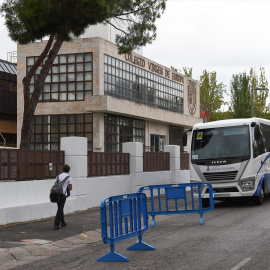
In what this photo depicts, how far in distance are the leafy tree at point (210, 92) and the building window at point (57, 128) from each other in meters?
28.7

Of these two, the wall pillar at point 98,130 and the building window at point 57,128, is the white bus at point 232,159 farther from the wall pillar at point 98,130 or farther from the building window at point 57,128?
the building window at point 57,128

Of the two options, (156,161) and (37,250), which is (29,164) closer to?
(37,250)

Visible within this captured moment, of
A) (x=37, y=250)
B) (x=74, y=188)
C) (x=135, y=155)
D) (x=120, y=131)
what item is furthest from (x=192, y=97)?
(x=37, y=250)

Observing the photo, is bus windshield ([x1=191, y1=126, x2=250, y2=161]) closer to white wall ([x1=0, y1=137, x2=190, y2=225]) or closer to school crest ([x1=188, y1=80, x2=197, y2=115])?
white wall ([x1=0, y1=137, x2=190, y2=225])

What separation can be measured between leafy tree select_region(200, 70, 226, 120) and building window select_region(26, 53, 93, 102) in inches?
1124

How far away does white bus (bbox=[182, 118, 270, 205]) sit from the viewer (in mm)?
17000

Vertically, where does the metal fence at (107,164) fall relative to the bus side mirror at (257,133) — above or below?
below

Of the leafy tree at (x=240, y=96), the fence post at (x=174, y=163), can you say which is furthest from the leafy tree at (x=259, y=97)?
the fence post at (x=174, y=163)

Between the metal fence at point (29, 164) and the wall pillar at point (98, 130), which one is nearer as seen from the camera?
the metal fence at point (29, 164)

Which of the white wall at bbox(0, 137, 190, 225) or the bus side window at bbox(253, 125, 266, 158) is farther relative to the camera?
the bus side window at bbox(253, 125, 266, 158)

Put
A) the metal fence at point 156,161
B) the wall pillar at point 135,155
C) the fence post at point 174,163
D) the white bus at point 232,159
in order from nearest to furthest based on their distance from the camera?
the white bus at point 232,159 → the wall pillar at point 135,155 → the metal fence at point 156,161 → the fence post at point 174,163

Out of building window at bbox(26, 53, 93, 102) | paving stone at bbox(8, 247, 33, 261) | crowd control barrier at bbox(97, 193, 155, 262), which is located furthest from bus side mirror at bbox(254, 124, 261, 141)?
building window at bbox(26, 53, 93, 102)

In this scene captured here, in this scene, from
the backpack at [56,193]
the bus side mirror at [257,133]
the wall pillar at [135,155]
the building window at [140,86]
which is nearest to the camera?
the backpack at [56,193]

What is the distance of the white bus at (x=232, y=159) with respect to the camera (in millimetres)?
17000
